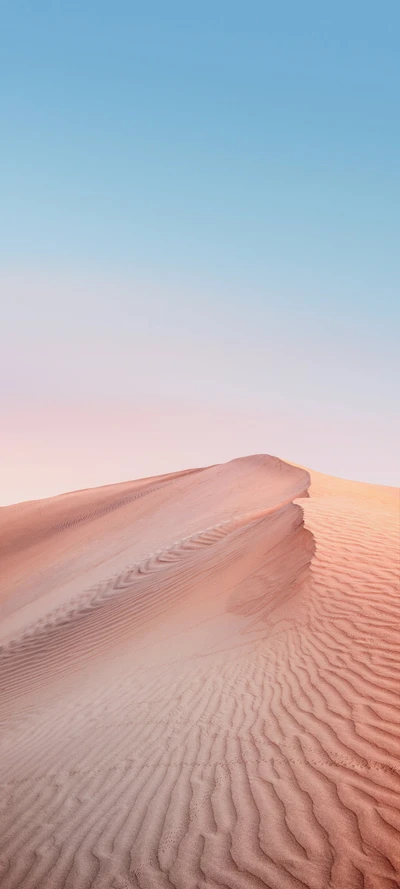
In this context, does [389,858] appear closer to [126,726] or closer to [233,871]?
[233,871]

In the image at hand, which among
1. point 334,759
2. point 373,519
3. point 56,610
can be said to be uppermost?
point 373,519

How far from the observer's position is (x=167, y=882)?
3.35 m

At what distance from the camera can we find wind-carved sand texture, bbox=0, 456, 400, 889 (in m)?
3.50

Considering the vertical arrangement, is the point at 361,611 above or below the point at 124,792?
above

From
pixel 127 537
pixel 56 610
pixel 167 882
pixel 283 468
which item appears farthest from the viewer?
pixel 283 468

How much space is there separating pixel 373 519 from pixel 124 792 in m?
7.96

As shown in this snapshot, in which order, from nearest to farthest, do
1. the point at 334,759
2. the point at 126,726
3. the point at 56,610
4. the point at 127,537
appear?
the point at 334,759 → the point at 126,726 → the point at 56,610 → the point at 127,537

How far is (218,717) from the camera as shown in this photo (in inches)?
215

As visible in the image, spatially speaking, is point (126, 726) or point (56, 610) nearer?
point (126, 726)

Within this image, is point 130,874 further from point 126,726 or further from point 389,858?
point 126,726

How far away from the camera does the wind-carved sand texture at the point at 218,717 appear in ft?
11.5

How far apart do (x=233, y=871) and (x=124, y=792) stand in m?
1.46

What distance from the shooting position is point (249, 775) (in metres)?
4.21

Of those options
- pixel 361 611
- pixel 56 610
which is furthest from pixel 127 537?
pixel 361 611
